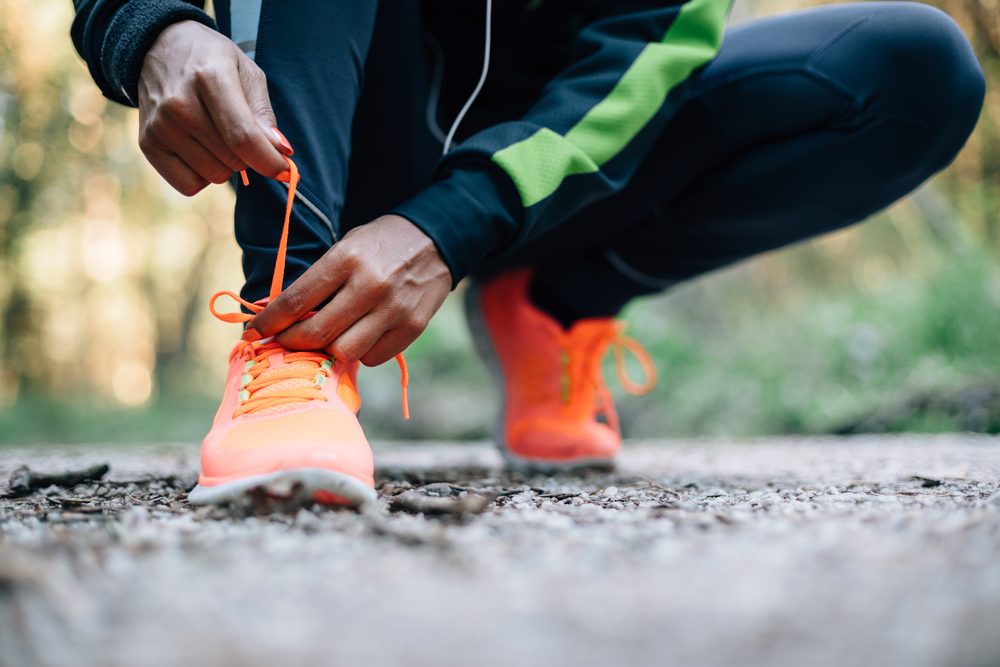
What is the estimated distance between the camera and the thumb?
896 millimetres

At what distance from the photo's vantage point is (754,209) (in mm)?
1555

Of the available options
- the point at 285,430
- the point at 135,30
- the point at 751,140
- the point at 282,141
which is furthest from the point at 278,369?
the point at 751,140

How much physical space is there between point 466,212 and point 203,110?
1.06 feet

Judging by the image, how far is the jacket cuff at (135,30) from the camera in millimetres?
931

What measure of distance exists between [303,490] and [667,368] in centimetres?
342

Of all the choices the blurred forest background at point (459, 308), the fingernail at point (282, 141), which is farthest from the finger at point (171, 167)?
the blurred forest background at point (459, 308)

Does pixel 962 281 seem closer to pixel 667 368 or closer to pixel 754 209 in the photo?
pixel 667 368

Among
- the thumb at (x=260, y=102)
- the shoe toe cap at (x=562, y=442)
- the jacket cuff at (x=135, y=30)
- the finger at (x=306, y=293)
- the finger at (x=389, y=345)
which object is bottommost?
the shoe toe cap at (x=562, y=442)

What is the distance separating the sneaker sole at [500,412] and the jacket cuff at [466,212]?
0.63 meters

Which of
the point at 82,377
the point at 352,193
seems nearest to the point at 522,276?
the point at 352,193

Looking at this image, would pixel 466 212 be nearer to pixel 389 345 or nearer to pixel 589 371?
pixel 389 345

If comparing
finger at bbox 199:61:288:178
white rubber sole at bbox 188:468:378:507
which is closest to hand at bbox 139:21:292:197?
finger at bbox 199:61:288:178

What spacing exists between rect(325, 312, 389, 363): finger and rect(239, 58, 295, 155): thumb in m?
0.21

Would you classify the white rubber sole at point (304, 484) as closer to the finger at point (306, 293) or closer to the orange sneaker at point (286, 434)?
the orange sneaker at point (286, 434)
